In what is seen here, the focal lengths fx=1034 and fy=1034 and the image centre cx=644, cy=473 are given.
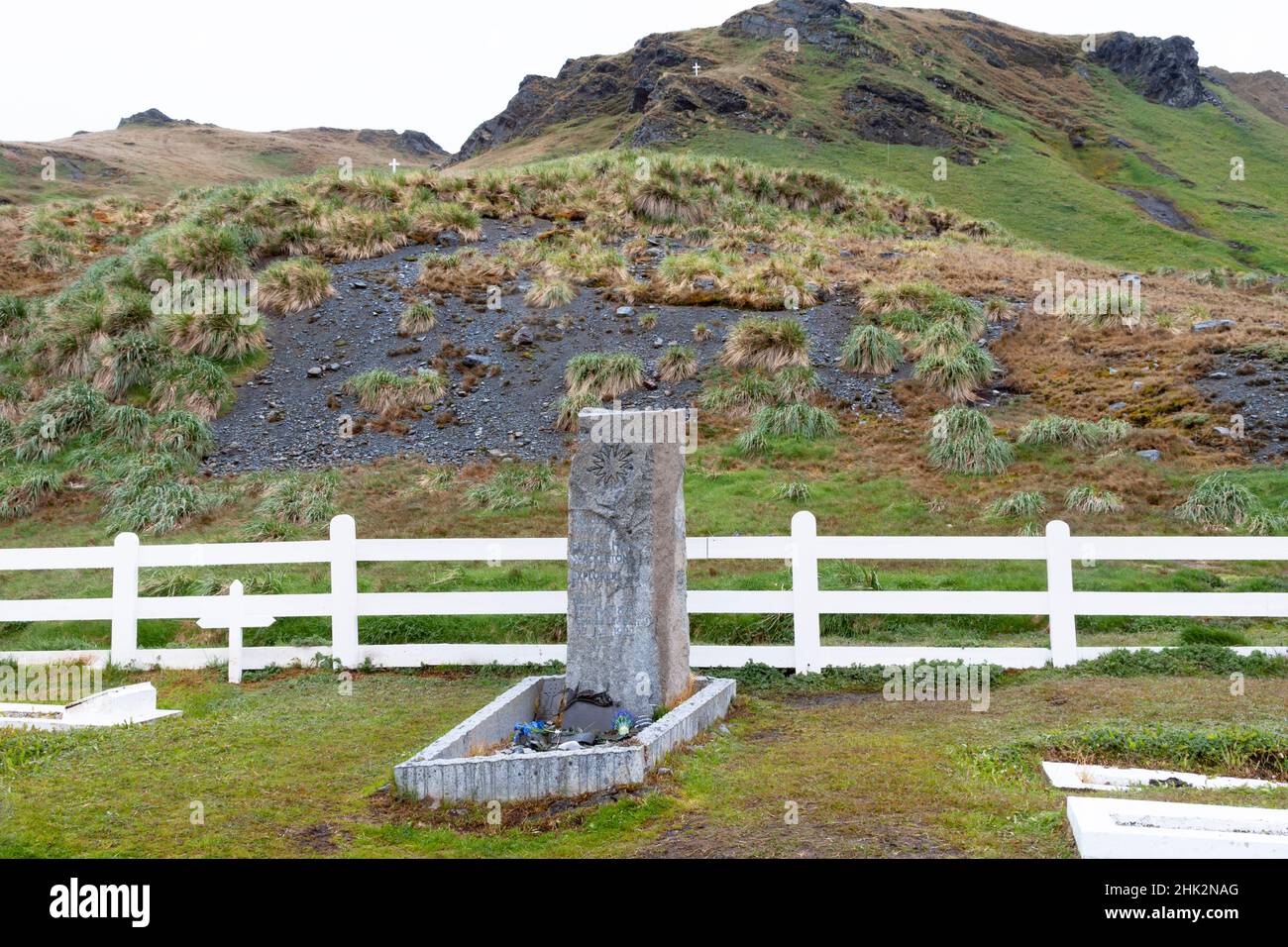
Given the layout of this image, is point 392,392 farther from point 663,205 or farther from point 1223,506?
point 1223,506

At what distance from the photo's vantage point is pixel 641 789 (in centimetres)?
646

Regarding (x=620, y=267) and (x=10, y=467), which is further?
(x=620, y=267)

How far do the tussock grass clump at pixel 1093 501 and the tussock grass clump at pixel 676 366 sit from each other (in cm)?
782

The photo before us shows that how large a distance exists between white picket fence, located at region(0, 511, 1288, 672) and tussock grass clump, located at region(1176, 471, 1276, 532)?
144 inches

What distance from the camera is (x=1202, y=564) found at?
13102mm

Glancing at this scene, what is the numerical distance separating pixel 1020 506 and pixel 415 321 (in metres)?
13.1

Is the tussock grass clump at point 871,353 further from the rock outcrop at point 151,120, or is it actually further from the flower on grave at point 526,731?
the rock outcrop at point 151,120

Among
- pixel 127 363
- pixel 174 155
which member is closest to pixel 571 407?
pixel 127 363

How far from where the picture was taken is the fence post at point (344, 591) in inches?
422

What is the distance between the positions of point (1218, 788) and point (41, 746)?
805cm

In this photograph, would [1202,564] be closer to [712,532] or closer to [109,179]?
[712,532]

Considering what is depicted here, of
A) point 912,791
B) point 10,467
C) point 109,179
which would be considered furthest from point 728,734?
point 109,179

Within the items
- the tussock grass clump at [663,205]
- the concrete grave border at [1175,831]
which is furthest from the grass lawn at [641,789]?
the tussock grass clump at [663,205]

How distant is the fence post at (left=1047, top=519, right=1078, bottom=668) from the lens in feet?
32.6
